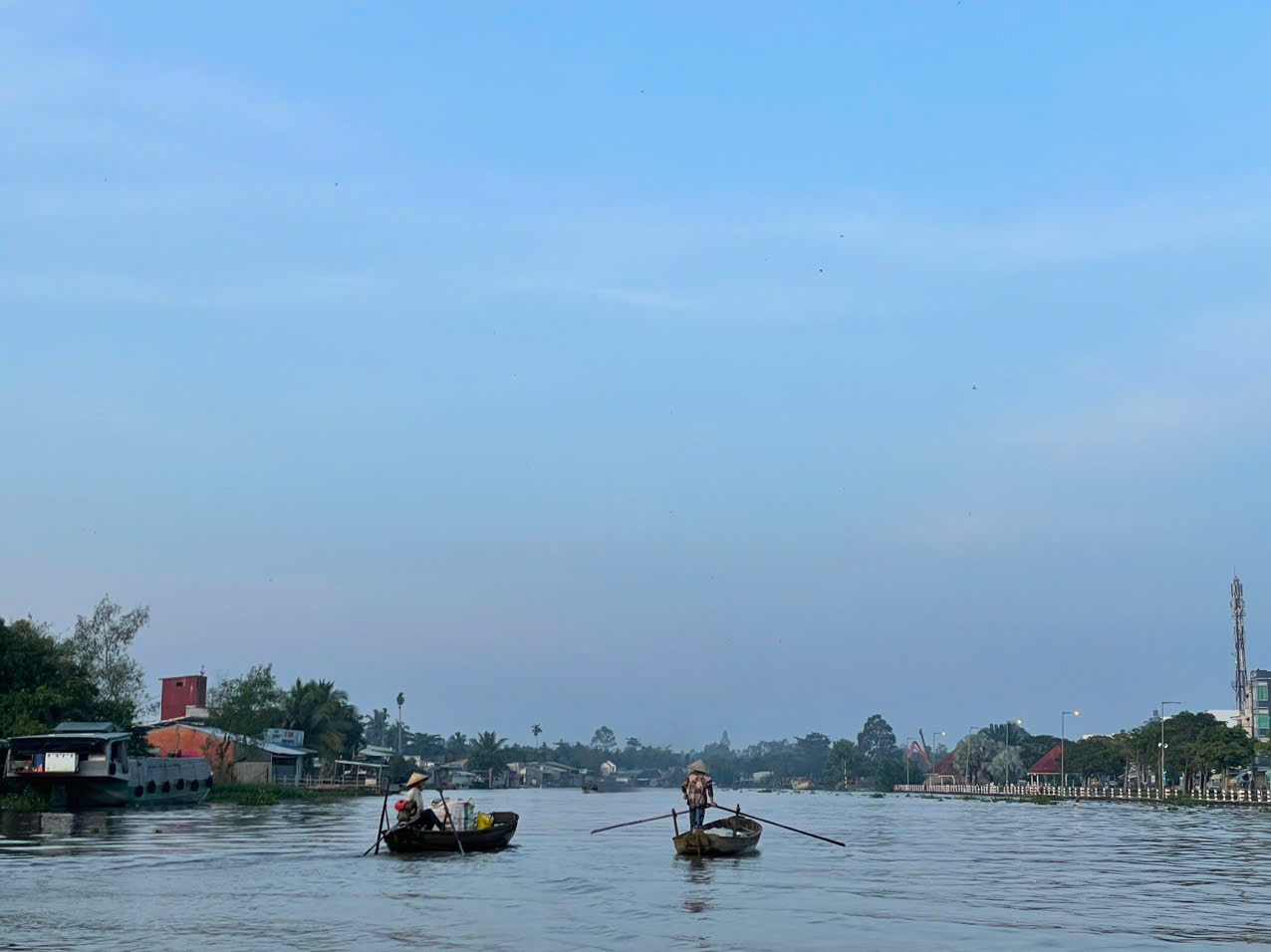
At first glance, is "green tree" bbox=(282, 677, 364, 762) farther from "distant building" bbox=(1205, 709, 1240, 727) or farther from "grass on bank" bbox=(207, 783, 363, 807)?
"distant building" bbox=(1205, 709, 1240, 727)

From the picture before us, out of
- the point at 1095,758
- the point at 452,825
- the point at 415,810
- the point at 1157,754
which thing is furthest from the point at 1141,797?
the point at 415,810

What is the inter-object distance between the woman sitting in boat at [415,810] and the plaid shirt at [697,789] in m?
7.38

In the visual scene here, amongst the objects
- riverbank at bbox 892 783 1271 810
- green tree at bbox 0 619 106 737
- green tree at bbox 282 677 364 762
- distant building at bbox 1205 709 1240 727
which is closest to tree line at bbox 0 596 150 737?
green tree at bbox 0 619 106 737

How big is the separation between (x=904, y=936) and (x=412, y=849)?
1697 centimetres

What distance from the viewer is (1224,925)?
22.3m

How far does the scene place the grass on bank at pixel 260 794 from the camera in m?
80.6

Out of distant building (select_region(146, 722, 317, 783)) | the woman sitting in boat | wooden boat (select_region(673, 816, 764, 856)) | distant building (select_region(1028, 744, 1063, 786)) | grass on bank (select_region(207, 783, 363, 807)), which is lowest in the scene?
distant building (select_region(1028, 744, 1063, 786))

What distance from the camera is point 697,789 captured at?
37.4m

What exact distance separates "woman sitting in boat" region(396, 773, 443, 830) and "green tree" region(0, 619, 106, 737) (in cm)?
3821

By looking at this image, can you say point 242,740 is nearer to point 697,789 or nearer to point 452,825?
point 452,825

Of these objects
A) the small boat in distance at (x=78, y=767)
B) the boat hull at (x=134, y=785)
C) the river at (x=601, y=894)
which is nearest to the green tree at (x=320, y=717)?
the boat hull at (x=134, y=785)

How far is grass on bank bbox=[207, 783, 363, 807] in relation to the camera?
264 ft

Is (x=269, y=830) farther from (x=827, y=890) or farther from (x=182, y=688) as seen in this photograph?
(x=182, y=688)

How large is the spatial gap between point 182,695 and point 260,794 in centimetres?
4356
